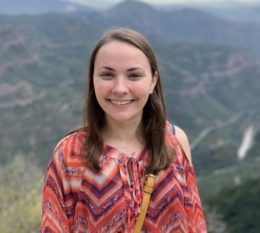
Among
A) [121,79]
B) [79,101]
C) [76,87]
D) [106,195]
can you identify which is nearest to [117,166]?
[106,195]

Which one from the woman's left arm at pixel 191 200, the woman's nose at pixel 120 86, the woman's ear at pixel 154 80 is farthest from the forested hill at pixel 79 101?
the woman's nose at pixel 120 86

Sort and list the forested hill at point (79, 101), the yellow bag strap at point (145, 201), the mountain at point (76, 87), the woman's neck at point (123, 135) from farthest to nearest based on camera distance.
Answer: the mountain at point (76, 87), the forested hill at point (79, 101), the woman's neck at point (123, 135), the yellow bag strap at point (145, 201)

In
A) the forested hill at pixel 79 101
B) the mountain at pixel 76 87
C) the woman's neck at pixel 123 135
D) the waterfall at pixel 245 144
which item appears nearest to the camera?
the woman's neck at pixel 123 135

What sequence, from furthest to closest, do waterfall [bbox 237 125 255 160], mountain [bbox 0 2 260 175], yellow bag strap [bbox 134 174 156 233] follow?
waterfall [bbox 237 125 255 160]
mountain [bbox 0 2 260 175]
yellow bag strap [bbox 134 174 156 233]

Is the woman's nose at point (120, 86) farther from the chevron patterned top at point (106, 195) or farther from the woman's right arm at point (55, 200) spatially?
the woman's right arm at point (55, 200)

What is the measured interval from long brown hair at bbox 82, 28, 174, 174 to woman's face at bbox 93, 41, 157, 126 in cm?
4

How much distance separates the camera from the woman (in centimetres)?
224

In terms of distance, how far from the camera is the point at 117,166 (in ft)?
7.50

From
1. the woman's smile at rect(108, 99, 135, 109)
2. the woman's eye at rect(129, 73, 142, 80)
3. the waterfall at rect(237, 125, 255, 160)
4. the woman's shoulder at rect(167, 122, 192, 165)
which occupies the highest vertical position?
the woman's eye at rect(129, 73, 142, 80)

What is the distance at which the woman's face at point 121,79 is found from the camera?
2.27m

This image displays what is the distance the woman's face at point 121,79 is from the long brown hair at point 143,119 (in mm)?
37

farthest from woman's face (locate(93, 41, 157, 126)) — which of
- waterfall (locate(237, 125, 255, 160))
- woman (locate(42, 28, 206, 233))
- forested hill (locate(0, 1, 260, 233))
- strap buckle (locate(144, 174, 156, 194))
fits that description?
waterfall (locate(237, 125, 255, 160))

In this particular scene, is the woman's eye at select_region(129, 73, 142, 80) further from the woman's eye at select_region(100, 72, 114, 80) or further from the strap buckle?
the strap buckle

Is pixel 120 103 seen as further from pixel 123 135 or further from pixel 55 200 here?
pixel 55 200
